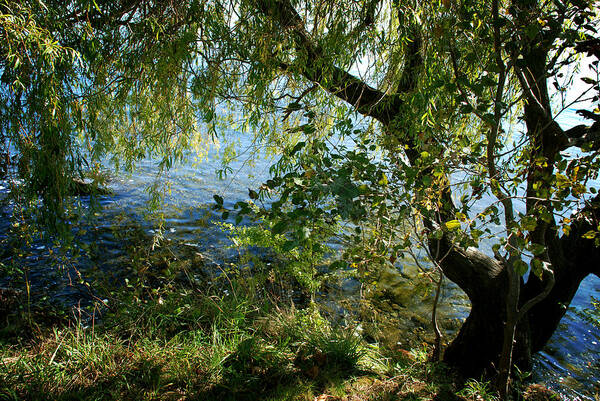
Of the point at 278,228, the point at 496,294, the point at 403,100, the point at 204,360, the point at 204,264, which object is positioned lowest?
the point at 204,264

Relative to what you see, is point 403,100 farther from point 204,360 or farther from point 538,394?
point 538,394

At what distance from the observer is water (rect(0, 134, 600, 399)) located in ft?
12.8

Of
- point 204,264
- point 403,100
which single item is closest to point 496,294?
point 403,100

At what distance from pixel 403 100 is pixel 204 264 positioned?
352 centimetres

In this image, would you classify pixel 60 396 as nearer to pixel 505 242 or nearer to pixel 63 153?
pixel 63 153

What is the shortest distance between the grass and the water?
29.8 inches

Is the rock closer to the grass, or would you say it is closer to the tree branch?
the grass

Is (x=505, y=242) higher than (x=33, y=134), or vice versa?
(x=505, y=242)

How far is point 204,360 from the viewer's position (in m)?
2.70

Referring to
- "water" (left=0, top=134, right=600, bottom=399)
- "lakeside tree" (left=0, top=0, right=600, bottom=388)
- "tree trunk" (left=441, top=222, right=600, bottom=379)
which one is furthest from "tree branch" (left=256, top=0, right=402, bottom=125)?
"tree trunk" (left=441, top=222, right=600, bottom=379)

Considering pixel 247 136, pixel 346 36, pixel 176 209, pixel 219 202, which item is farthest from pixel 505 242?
pixel 247 136

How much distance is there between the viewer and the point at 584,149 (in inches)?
86.1

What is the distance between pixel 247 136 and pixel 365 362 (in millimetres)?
8278

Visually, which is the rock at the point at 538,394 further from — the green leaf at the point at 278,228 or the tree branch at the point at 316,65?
the green leaf at the point at 278,228
